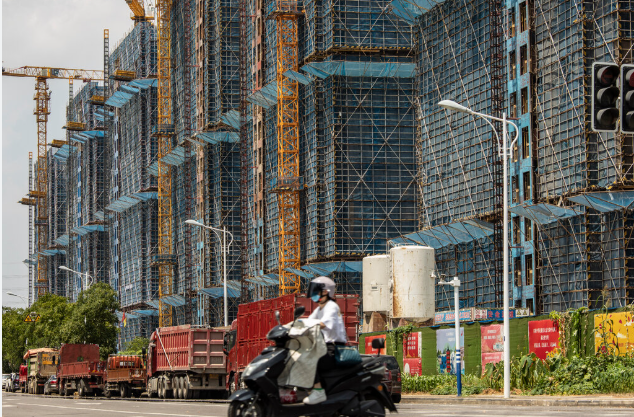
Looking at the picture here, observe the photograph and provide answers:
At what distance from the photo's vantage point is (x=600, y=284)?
165 feet

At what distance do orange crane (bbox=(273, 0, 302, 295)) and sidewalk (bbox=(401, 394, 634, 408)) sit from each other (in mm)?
44856

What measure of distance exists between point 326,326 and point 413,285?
43.3m

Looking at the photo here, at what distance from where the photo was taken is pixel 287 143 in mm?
79875

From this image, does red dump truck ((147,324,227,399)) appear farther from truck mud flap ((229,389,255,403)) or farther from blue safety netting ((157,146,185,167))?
blue safety netting ((157,146,185,167))

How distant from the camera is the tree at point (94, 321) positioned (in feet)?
265

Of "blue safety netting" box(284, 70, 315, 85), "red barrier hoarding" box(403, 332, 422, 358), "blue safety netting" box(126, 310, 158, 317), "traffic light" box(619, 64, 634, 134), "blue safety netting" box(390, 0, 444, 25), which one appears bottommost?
"red barrier hoarding" box(403, 332, 422, 358)

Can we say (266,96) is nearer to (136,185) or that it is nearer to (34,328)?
(34,328)

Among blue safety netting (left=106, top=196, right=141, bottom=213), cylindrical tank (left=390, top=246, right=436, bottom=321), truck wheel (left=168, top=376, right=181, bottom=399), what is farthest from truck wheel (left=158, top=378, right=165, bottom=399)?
blue safety netting (left=106, top=196, right=141, bottom=213)

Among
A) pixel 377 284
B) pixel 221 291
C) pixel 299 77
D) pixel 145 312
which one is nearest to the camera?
pixel 377 284

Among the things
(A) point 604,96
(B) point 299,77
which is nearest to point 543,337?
(A) point 604,96

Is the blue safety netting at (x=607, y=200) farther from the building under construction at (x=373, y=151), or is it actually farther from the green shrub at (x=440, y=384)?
the green shrub at (x=440, y=384)

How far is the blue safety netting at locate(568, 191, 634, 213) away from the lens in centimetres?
4710

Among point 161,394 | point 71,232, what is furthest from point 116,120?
point 161,394

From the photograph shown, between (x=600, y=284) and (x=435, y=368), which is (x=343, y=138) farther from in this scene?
(x=435, y=368)
